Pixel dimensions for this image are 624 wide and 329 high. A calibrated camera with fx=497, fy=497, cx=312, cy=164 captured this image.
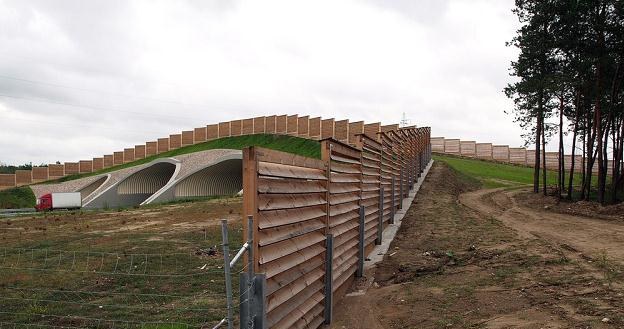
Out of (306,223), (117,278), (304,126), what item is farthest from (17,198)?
(306,223)

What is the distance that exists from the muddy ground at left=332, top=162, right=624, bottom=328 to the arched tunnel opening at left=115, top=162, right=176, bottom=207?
132ft

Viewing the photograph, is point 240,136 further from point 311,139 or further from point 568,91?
point 568,91

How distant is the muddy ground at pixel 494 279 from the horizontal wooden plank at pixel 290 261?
1186 millimetres

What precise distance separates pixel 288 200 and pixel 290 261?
1.85 feet

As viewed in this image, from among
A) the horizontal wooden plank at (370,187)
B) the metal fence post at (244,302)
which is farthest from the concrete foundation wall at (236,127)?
the metal fence post at (244,302)

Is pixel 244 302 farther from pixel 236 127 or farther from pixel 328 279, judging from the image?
pixel 236 127

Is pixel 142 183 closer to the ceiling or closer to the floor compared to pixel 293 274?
closer to the floor

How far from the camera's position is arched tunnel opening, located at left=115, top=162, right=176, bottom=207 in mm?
49094

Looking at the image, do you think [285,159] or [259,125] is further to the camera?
[259,125]

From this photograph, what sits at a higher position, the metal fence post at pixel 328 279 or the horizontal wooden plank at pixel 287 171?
the horizontal wooden plank at pixel 287 171

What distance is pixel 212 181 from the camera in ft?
157

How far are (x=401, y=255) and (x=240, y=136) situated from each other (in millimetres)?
53740

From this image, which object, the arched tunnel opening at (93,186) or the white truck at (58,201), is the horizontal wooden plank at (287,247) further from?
the arched tunnel opening at (93,186)

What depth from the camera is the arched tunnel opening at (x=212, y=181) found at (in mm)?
42438
